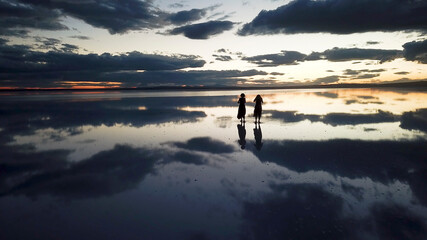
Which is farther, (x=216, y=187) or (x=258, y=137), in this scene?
(x=258, y=137)

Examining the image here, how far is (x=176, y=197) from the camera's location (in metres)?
7.09

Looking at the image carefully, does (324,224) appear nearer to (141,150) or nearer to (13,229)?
(13,229)

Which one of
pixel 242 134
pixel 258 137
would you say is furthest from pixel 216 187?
pixel 242 134

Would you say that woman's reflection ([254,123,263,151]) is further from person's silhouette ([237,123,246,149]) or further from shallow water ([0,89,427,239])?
person's silhouette ([237,123,246,149])

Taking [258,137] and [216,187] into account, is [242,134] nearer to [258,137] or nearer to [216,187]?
[258,137]

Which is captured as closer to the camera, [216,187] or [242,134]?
[216,187]

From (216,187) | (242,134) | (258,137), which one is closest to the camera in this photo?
→ (216,187)

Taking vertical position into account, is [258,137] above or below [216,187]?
below

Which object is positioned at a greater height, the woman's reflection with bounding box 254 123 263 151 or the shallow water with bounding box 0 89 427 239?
the shallow water with bounding box 0 89 427 239

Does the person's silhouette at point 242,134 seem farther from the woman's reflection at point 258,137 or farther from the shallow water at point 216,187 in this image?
the woman's reflection at point 258,137

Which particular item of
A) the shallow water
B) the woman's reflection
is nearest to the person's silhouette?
the shallow water

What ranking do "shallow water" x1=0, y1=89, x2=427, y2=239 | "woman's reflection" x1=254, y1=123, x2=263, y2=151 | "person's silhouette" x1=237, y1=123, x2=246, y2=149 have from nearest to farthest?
"shallow water" x1=0, y1=89, x2=427, y2=239 → "woman's reflection" x1=254, y1=123, x2=263, y2=151 → "person's silhouette" x1=237, y1=123, x2=246, y2=149

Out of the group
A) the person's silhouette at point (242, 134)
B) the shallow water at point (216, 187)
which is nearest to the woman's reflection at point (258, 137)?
the shallow water at point (216, 187)

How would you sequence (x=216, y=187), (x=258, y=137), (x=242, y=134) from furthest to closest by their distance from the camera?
(x=242, y=134), (x=258, y=137), (x=216, y=187)
